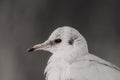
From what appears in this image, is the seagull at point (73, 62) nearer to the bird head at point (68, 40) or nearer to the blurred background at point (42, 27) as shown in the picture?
the bird head at point (68, 40)

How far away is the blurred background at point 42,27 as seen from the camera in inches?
62.3

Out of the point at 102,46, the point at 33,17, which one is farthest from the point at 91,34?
the point at 33,17

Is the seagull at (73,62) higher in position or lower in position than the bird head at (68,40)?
lower

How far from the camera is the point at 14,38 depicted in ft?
5.40

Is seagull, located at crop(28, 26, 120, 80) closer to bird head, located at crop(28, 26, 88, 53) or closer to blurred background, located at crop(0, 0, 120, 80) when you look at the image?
bird head, located at crop(28, 26, 88, 53)

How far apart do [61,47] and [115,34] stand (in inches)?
12.5

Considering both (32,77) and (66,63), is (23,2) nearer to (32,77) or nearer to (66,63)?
(32,77)

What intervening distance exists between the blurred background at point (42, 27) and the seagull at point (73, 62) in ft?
0.89

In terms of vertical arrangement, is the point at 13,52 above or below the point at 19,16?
below

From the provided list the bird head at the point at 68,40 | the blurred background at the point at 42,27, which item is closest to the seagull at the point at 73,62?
the bird head at the point at 68,40

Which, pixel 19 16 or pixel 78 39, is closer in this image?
pixel 78 39

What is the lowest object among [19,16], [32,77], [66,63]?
[32,77]

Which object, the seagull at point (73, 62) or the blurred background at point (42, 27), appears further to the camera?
the blurred background at point (42, 27)

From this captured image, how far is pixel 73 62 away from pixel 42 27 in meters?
0.37
